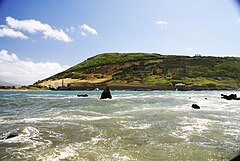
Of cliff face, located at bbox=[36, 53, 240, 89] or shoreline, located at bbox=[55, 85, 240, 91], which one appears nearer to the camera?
shoreline, located at bbox=[55, 85, 240, 91]

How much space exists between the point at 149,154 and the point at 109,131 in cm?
587

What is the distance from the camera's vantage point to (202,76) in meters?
166

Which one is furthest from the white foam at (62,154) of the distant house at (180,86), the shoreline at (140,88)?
the distant house at (180,86)

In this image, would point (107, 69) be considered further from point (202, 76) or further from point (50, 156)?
point (50, 156)

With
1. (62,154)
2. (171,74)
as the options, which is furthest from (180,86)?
(62,154)

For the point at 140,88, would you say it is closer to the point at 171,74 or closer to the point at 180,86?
the point at 180,86

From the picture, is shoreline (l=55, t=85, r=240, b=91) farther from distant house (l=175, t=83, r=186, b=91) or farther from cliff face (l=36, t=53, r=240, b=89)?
Answer: cliff face (l=36, t=53, r=240, b=89)

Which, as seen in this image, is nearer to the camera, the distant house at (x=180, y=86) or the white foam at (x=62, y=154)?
the white foam at (x=62, y=154)

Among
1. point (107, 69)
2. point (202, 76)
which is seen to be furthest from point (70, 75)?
point (202, 76)

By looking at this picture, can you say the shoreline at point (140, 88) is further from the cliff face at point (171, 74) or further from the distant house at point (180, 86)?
the cliff face at point (171, 74)

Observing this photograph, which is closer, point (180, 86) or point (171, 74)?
point (180, 86)

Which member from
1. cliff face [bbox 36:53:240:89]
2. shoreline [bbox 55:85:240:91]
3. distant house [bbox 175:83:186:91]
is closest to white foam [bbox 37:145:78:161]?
shoreline [bbox 55:85:240:91]

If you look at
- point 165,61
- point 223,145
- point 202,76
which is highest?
point 165,61

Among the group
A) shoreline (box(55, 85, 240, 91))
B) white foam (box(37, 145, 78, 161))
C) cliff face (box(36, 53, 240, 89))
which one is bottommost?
white foam (box(37, 145, 78, 161))
